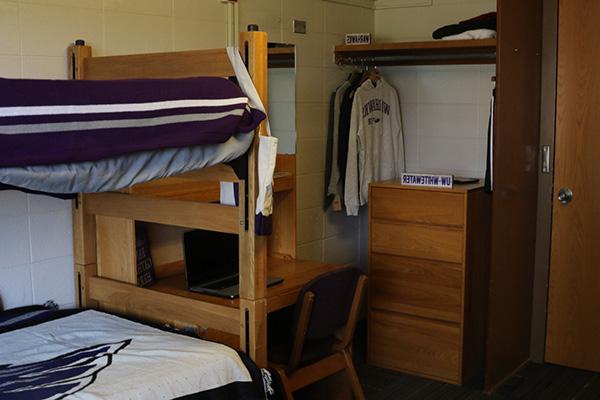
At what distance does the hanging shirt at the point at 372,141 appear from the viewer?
4363 millimetres

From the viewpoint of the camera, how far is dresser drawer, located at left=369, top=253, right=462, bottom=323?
13.0 feet

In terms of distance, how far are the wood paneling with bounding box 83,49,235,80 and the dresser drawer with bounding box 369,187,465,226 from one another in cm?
171

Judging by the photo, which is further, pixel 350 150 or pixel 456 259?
pixel 350 150

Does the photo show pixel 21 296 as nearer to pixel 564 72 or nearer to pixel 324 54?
pixel 324 54

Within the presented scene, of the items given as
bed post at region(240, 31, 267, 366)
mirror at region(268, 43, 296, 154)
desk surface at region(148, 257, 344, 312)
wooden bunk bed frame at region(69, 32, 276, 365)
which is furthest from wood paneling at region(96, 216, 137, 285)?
mirror at region(268, 43, 296, 154)

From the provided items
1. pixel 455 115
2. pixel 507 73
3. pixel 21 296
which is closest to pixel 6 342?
pixel 21 296

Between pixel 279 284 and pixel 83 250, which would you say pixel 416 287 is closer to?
pixel 279 284

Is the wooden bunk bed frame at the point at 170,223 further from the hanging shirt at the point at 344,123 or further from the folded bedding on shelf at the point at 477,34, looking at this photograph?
the folded bedding on shelf at the point at 477,34

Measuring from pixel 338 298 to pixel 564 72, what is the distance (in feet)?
Result: 6.36

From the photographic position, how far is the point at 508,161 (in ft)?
12.3

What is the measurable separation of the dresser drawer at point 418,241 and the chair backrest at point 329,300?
97 cm

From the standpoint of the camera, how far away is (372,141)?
4.46 meters

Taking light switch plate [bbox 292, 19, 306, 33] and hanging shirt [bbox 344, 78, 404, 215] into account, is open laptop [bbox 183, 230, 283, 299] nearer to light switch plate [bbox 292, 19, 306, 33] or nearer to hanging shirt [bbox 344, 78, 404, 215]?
hanging shirt [bbox 344, 78, 404, 215]

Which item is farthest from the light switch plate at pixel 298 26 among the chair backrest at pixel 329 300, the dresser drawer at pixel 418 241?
the chair backrest at pixel 329 300
